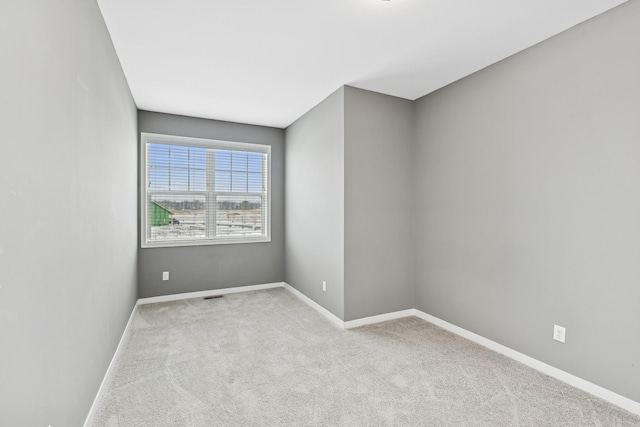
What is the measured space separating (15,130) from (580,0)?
9.60 feet

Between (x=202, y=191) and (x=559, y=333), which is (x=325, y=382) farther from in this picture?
(x=202, y=191)

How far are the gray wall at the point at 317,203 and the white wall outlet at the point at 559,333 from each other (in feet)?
5.82

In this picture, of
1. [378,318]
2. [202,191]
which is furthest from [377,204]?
[202,191]

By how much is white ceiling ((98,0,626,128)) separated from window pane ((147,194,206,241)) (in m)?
1.41

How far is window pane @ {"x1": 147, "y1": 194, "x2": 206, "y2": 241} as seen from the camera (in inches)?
161

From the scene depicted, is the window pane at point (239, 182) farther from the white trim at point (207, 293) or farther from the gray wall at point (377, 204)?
the gray wall at point (377, 204)

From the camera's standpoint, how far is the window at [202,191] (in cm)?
407

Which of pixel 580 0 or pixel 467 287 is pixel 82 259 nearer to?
pixel 467 287

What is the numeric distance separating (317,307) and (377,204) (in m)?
1.47

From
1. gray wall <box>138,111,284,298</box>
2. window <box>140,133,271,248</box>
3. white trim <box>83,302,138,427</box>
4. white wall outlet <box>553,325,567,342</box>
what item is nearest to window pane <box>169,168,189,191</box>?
window <box>140,133,271,248</box>

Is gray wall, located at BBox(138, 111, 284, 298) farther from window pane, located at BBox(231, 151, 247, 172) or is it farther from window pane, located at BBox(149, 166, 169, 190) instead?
window pane, located at BBox(149, 166, 169, 190)

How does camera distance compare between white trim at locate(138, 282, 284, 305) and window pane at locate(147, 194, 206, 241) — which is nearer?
white trim at locate(138, 282, 284, 305)

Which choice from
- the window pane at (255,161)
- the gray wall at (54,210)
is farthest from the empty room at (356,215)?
the window pane at (255,161)

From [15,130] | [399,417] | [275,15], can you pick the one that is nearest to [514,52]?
[275,15]
